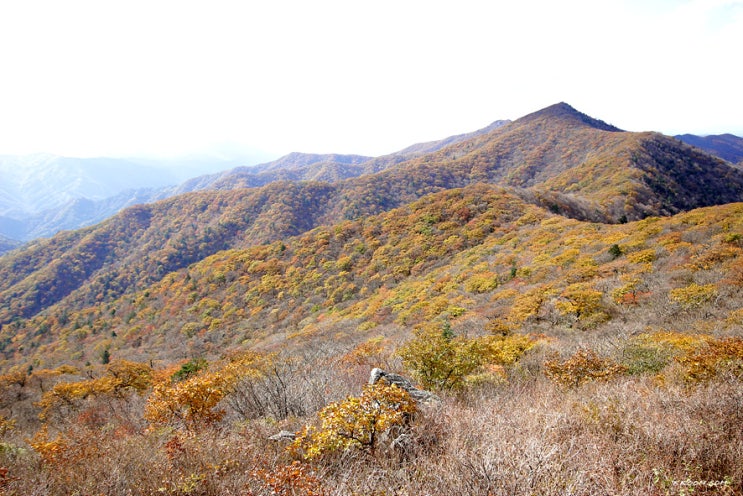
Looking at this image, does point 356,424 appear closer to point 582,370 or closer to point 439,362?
point 439,362

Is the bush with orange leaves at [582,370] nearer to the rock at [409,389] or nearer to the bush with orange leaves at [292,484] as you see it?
the rock at [409,389]

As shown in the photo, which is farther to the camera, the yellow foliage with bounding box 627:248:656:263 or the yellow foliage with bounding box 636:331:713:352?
the yellow foliage with bounding box 627:248:656:263

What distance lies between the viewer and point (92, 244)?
9025cm

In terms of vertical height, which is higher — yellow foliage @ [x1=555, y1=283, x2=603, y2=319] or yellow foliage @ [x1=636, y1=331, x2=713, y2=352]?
yellow foliage @ [x1=636, y1=331, x2=713, y2=352]

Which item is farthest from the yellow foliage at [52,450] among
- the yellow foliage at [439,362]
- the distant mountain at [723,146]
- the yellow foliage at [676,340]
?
the distant mountain at [723,146]

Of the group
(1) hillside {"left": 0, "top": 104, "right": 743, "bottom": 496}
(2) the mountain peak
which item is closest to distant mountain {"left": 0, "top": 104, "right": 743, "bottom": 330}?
(2) the mountain peak

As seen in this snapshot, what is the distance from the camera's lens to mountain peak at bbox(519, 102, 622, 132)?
111750mm

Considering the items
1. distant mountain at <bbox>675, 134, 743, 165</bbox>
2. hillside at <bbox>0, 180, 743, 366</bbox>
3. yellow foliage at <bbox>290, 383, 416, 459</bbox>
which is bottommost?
hillside at <bbox>0, 180, 743, 366</bbox>

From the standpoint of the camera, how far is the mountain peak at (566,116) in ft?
367

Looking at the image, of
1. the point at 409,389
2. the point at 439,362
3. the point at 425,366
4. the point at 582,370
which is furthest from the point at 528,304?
the point at 409,389

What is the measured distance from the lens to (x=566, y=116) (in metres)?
113

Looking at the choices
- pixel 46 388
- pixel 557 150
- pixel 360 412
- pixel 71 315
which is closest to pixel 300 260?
pixel 46 388

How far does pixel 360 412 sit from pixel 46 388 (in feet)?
72.6

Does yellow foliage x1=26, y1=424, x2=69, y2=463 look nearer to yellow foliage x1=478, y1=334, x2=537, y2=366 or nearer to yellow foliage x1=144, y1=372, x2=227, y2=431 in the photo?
yellow foliage x1=144, y1=372, x2=227, y2=431
